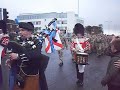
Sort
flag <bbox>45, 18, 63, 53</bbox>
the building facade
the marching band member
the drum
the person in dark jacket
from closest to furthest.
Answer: the person in dark jacket → the marching band member → the drum → flag <bbox>45, 18, 63, 53</bbox> → the building facade

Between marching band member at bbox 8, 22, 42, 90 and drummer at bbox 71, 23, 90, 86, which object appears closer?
marching band member at bbox 8, 22, 42, 90

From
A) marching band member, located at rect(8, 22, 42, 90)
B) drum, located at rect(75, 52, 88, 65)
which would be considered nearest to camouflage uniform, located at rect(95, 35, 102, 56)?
drum, located at rect(75, 52, 88, 65)

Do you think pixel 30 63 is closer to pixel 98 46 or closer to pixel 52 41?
pixel 52 41

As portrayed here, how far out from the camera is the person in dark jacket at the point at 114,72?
16.6ft

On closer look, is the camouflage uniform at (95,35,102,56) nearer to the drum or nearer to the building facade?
the drum

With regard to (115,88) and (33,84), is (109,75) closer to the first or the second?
(115,88)

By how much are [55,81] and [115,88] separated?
16.7ft

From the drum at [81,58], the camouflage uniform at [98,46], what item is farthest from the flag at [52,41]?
the camouflage uniform at [98,46]

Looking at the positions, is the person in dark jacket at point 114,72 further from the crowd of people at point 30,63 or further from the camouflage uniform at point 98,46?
the camouflage uniform at point 98,46

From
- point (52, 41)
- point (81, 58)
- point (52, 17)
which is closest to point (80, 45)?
point (81, 58)

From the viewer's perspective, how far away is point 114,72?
5.04 m

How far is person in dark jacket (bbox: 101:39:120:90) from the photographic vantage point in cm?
506

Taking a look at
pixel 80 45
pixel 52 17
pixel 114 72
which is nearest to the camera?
pixel 114 72

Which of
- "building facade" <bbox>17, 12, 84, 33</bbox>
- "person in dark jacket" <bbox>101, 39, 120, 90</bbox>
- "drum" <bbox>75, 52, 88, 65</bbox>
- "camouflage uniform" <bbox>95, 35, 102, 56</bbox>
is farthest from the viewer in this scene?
"building facade" <bbox>17, 12, 84, 33</bbox>
